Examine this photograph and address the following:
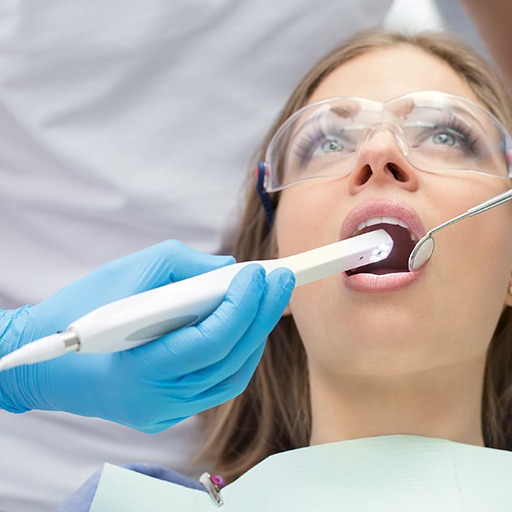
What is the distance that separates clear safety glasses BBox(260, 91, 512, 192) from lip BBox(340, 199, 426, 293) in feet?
0.45

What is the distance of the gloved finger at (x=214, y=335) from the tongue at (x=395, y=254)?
375mm

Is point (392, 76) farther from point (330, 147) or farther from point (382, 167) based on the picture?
point (382, 167)

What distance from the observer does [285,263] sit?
1.29 metres

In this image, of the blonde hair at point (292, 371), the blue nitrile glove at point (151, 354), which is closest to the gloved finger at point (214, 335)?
the blue nitrile glove at point (151, 354)

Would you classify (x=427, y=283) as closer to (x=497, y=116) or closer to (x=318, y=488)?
(x=318, y=488)

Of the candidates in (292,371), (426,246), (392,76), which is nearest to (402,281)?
(426,246)

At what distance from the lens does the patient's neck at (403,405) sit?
1.57 m

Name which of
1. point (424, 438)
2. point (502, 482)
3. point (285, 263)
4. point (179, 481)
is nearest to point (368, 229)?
point (285, 263)

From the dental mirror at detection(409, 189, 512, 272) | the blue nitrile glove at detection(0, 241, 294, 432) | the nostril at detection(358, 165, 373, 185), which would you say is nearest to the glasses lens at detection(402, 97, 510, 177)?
the nostril at detection(358, 165, 373, 185)

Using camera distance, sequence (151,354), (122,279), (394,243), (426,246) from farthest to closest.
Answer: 1. (394,243)
2. (426,246)
3. (122,279)
4. (151,354)

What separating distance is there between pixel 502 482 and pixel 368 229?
501 millimetres

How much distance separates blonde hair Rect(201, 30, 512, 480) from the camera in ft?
6.07

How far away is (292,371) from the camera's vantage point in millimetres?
2043

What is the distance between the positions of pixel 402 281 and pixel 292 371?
25.7 inches
